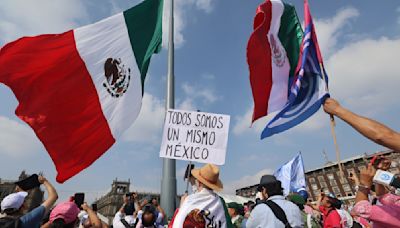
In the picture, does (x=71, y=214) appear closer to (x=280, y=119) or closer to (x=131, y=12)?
(x=280, y=119)

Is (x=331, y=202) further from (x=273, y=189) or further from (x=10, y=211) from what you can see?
(x=10, y=211)

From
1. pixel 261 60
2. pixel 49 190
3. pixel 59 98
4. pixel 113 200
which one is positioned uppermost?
pixel 261 60

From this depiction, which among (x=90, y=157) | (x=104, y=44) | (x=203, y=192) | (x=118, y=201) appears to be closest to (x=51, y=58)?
(x=104, y=44)

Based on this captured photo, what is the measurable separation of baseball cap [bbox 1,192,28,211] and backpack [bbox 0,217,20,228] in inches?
7.6

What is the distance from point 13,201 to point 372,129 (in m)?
3.13

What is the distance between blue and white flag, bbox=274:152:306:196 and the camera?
10.9 meters

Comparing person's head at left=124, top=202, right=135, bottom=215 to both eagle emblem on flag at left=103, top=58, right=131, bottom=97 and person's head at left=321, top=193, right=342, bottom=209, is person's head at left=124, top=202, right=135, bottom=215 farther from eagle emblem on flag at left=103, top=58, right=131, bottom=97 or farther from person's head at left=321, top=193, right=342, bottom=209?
person's head at left=321, top=193, right=342, bottom=209

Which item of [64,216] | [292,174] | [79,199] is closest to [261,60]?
[79,199]

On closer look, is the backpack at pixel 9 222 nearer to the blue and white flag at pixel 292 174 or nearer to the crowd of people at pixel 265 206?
the crowd of people at pixel 265 206

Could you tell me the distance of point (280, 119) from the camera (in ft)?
17.7

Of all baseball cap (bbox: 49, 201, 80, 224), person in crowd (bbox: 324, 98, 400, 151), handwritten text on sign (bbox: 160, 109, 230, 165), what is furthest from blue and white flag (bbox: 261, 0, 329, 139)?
baseball cap (bbox: 49, 201, 80, 224)

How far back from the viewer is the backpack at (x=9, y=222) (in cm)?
264

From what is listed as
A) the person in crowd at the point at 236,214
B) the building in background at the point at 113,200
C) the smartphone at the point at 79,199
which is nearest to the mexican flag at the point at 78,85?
the smartphone at the point at 79,199

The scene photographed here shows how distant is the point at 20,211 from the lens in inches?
119
